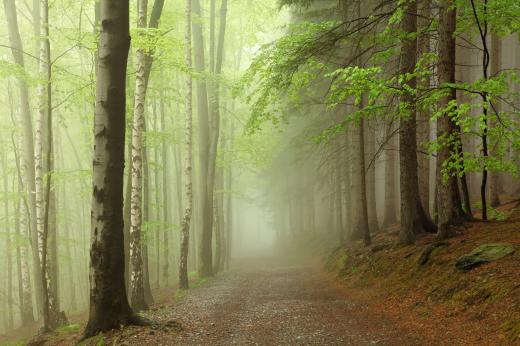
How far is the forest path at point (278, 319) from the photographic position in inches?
267

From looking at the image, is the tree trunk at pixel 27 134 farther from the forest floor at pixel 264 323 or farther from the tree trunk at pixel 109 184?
the tree trunk at pixel 109 184

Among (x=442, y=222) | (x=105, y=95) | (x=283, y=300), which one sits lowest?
(x=283, y=300)

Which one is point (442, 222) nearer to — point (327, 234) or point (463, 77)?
point (463, 77)

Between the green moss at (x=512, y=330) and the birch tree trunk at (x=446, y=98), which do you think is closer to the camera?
the green moss at (x=512, y=330)

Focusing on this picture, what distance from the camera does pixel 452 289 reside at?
7359 mm

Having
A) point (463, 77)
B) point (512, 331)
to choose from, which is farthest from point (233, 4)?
point (512, 331)

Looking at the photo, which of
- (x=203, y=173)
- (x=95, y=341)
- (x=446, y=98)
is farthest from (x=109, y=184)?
(x=203, y=173)

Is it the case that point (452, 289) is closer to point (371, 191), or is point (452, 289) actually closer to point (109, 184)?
point (109, 184)

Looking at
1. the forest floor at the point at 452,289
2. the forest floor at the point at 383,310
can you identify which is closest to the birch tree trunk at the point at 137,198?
the forest floor at the point at 383,310

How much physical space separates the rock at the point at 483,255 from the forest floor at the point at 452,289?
0.12 meters

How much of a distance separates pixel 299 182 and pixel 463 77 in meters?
19.2

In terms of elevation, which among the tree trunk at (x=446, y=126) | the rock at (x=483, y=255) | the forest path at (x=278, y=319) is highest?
the tree trunk at (x=446, y=126)

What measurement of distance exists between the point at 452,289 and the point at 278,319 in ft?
11.7

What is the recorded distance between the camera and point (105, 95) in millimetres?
7102
